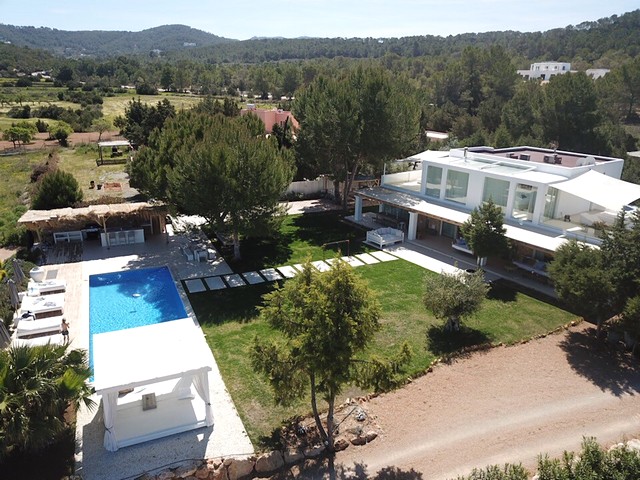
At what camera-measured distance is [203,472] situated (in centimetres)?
1109

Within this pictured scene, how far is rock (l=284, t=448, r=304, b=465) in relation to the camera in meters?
11.7

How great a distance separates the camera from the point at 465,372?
50.5 feet

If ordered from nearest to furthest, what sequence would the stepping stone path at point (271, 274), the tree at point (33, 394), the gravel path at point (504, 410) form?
the tree at point (33, 394) < the gravel path at point (504, 410) < the stepping stone path at point (271, 274)

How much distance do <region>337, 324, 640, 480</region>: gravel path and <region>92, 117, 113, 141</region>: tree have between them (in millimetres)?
60468

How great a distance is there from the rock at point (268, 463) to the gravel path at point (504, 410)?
5.42ft

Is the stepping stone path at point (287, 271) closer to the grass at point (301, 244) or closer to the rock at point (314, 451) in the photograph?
the grass at point (301, 244)

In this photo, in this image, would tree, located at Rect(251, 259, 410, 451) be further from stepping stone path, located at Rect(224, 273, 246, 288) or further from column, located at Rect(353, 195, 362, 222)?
column, located at Rect(353, 195, 362, 222)

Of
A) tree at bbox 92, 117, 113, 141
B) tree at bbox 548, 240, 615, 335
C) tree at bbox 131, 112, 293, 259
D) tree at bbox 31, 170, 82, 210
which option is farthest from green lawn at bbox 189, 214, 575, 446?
tree at bbox 92, 117, 113, 141

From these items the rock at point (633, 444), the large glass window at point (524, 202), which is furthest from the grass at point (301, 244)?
the rock at point (633, 444)

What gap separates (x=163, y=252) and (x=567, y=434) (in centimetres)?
2000

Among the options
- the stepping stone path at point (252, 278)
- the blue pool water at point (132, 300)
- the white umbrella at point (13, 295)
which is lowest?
the blue pool water at point (132, 300)

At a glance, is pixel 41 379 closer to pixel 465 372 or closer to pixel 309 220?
pixel 465 372

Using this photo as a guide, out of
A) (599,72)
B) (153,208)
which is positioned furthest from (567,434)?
(599,72)

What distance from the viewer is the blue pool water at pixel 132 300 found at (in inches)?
732
